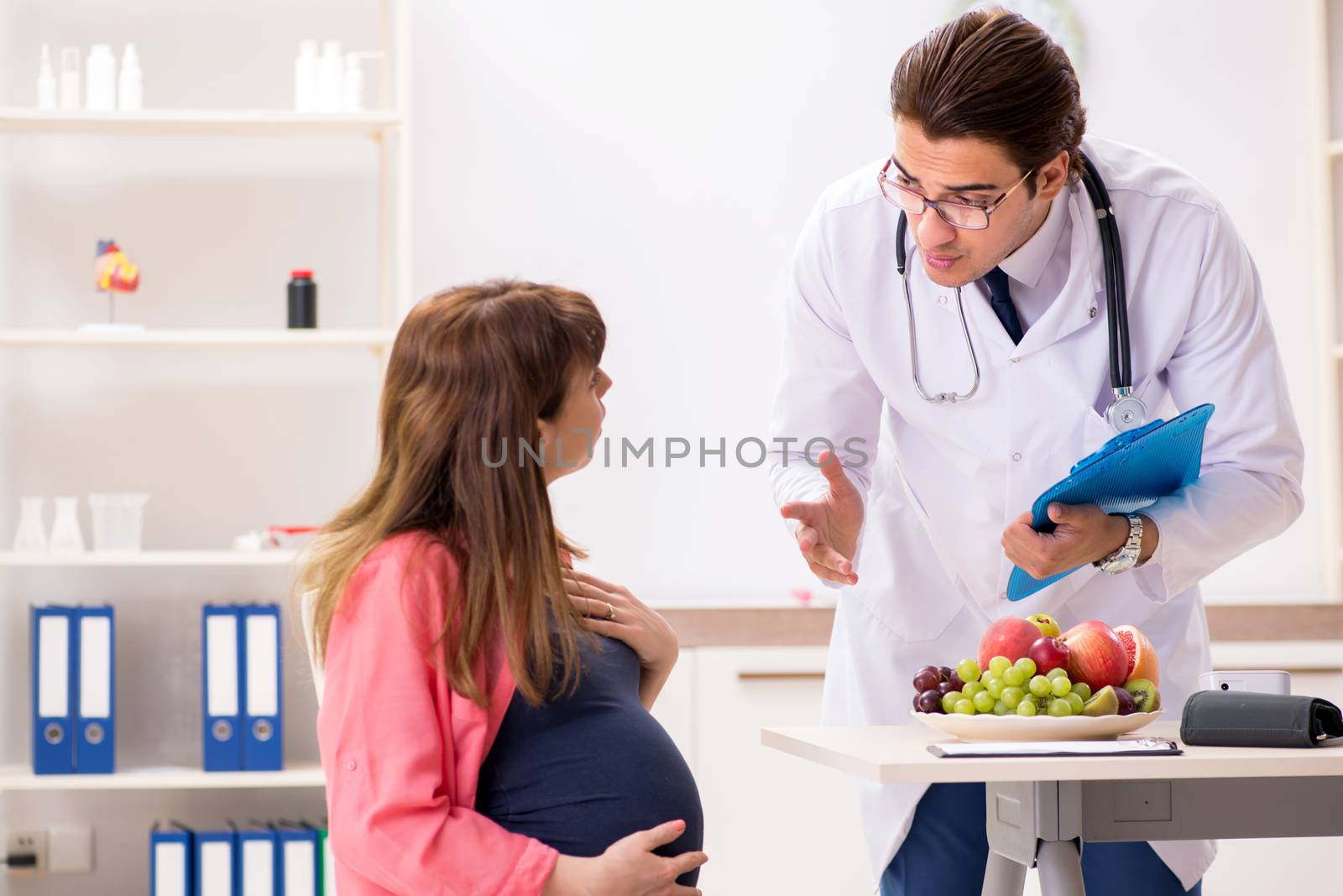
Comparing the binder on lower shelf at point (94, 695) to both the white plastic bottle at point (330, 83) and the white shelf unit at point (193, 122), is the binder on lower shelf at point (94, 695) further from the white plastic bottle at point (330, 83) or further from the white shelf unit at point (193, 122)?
the white plastic bottle at point (330, 83)

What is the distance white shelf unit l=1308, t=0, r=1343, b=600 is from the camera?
2.96 meters

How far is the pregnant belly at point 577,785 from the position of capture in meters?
1.23

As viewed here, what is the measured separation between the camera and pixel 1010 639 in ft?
4.09

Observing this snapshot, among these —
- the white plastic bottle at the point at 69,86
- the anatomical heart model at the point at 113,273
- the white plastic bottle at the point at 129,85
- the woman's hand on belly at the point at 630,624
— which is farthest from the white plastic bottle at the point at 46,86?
the woman's hand on belly at the point at 630,624

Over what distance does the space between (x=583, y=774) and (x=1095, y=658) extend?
0.47 meters

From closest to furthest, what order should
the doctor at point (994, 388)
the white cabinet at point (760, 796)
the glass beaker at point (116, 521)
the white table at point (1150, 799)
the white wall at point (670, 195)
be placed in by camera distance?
the white table at point (1150, 799) → the doctor at point (994, 388) → the white cabinet at point (760, 796) → the glass beaker at point (116, 521) → the white wall at point (670, 195)

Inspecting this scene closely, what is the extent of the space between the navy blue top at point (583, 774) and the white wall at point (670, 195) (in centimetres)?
159

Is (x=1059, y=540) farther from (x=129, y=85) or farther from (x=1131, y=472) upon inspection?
(x=129, y=85)

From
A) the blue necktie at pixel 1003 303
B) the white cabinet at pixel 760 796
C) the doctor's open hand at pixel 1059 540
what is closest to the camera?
the doctor's open hand at pixel 1059 540

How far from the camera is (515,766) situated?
124cm

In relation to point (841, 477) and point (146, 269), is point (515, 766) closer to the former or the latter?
point (841, 477)

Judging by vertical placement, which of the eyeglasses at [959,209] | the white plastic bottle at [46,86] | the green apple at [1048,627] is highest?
the white plastic bottle at [46,86]

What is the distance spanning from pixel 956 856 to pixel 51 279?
219 cm

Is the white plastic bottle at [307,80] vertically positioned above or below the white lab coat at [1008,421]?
above
